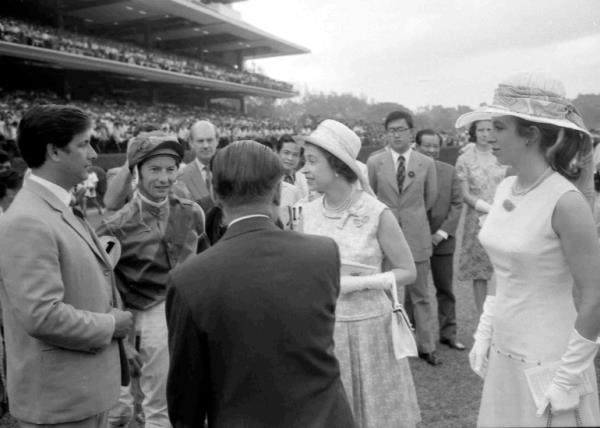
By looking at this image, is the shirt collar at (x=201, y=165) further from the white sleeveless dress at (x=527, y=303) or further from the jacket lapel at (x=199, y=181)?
the white sleeveless dress at (x=527, y=303)

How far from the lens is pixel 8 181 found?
171 inches

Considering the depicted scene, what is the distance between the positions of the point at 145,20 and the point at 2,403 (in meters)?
33.7

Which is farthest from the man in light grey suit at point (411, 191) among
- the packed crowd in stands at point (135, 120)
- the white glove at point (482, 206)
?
the packed crowd in stands at point (135, 120)

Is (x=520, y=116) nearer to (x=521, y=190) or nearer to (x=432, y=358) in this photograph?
(x=521, y=190)

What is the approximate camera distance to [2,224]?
2.02m

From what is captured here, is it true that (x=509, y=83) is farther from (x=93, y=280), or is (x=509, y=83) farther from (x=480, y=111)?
(x=93, y=280)

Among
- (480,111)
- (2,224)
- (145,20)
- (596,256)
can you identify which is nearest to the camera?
(596,256)

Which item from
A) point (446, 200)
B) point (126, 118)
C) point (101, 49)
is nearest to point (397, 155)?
point (446, 200)

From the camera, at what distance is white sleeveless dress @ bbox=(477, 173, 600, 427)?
6.41ft

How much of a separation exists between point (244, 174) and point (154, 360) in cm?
189

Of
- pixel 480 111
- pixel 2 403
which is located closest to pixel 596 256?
pixel 480 111

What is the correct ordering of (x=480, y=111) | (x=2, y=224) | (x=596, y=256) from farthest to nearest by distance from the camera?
1. (x=480, y=111)
2. (x=2, y=224)
3. (x=596, y=256)

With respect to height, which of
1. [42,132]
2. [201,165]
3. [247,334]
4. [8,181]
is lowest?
[247,334]

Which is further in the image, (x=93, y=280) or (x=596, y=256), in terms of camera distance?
(x=93, y=280)
